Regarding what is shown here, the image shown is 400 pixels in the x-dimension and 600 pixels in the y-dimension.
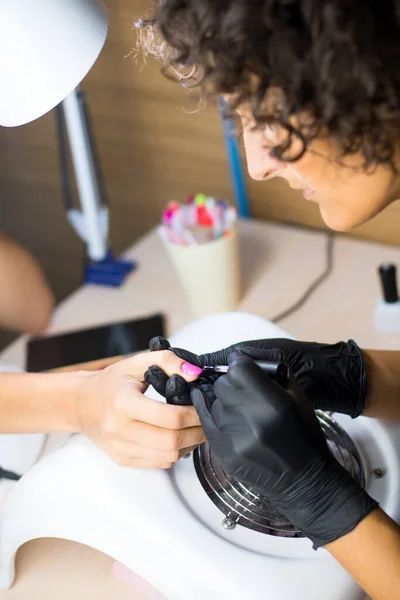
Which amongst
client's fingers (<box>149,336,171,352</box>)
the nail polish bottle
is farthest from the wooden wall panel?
client's fingers (<box>149,336,171,352</box>)

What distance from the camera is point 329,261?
1.15 m

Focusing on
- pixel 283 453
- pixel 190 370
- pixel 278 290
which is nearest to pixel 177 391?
pixel 190 370

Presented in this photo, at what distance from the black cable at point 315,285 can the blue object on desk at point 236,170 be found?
0.17 meters

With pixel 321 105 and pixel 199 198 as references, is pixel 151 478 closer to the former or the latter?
pixel 321 105

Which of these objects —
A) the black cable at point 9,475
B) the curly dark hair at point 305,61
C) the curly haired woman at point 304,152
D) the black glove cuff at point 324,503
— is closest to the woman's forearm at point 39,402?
the black cable at point 9,475

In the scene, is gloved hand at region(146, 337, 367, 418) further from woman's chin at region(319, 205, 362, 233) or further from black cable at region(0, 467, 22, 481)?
black cable at region(0, 467, 22, 481)

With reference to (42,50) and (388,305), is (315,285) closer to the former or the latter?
(388,305)

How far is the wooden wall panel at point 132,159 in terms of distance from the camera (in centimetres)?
125

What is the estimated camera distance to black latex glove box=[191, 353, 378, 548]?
0.57 metres

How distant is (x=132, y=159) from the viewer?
4.67 ft

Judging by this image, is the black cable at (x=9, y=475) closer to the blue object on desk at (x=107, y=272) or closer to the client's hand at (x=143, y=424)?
the client's hand at (x=143, y=424)

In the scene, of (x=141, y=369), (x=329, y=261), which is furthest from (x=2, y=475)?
Result: (x=329, y=261)

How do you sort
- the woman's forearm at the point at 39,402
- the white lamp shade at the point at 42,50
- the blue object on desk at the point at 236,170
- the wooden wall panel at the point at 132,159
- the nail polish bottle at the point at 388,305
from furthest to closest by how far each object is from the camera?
the wooden wall panel at the point at 132,159 < the blue object on desk at the point at 236,170 < the nail polish bottle at the point at 388,305 < the woman's forearm at the point at 39,402 < the white lamp shade at the point at 42,50

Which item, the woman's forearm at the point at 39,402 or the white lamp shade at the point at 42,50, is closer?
the white lamp shade at the point at 42,50
